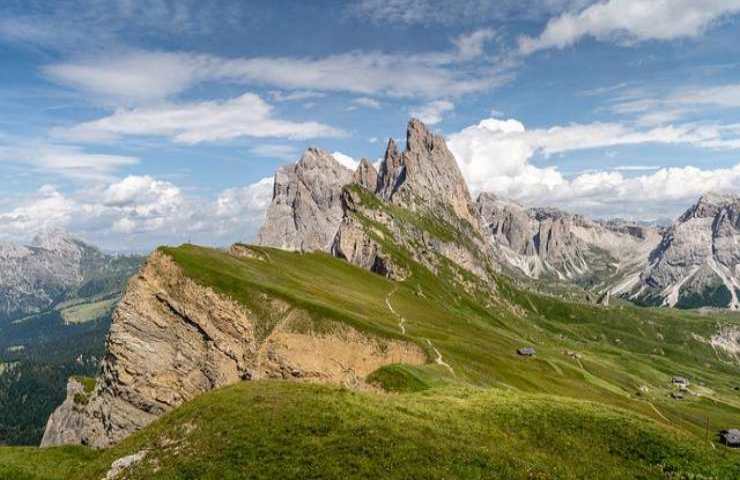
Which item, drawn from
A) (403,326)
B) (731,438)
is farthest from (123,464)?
(731,438)

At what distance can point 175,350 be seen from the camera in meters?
83.1

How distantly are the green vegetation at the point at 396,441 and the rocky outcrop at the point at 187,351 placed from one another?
1452 inches

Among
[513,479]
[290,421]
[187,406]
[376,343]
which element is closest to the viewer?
[513,479]

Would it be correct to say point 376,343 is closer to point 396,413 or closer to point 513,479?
point 396,413

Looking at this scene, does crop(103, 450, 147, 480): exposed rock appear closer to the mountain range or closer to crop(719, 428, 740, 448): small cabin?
the mountain range

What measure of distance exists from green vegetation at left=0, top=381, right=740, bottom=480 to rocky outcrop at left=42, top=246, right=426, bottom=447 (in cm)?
3689

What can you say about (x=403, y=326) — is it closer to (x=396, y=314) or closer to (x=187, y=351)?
(x=396, y=314)

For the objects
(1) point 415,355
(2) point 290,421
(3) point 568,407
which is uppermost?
(2) point 290,421

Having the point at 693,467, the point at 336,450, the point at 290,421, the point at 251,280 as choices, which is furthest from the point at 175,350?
the point at 693,467

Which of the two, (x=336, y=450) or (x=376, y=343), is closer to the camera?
(x=336, y=450)

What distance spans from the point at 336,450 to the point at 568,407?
2474 cm

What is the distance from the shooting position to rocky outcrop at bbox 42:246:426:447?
7994 cm

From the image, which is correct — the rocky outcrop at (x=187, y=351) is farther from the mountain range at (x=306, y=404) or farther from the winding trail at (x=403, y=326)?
the winding trail at (x=403, y=326)

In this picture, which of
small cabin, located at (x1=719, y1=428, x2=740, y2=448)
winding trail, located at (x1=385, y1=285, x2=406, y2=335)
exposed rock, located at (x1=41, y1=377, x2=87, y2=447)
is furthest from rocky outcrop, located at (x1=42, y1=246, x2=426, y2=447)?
small cabin, located at (x1=719, y1=428, x2=740, y2=448)
